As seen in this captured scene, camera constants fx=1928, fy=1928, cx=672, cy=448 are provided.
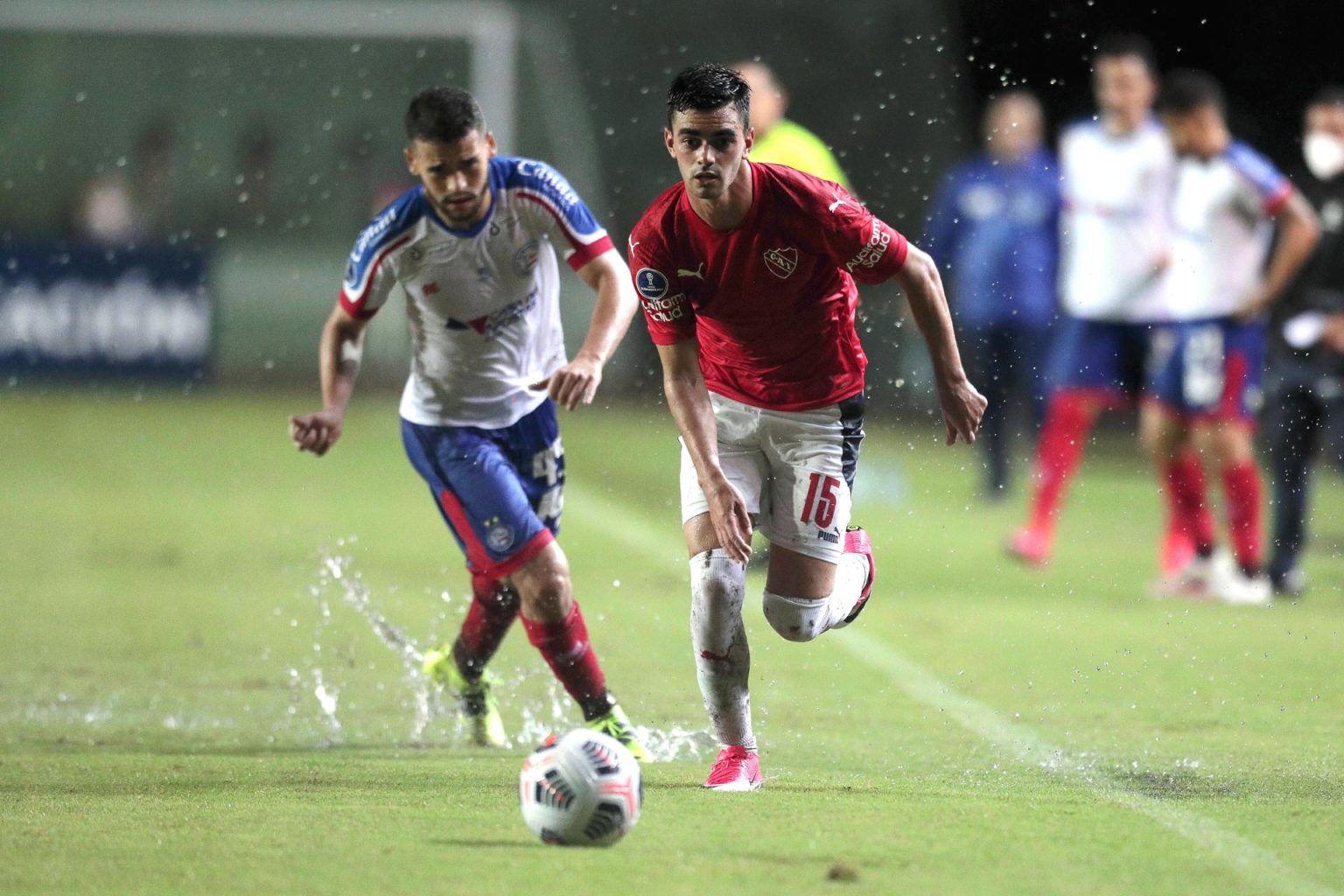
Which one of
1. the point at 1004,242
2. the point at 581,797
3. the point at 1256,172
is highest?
the point at 1256,172

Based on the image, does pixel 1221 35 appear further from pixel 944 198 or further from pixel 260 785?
pixel 260 785

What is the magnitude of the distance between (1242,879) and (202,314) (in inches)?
713

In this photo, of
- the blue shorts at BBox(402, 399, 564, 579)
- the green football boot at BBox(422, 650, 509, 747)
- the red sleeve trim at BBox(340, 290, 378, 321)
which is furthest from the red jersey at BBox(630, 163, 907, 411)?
the green football boot at BBox(422, 650, 509, 747)

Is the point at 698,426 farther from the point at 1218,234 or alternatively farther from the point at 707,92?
the point at 1218,234

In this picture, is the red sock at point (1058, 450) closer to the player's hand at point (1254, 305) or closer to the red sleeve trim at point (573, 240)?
the player's hand at point (1254, 305)

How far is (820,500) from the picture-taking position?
5.48m

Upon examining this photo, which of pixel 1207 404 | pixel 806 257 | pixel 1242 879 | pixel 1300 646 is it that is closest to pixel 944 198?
pixel 1207 404

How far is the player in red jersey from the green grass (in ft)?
1.59

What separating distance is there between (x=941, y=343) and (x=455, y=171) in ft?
5.05

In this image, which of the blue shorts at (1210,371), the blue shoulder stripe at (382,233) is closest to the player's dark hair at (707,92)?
the blue shoulder stripe at (382,233)

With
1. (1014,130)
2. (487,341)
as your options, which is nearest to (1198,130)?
(1014,130)

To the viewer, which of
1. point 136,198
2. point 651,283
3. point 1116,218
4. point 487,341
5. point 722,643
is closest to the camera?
point 651,283

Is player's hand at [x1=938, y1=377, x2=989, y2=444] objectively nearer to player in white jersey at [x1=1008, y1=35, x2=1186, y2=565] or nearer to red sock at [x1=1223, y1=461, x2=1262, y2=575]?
red sock at [x1=1223, y1=461, x2=1262, y2=575]

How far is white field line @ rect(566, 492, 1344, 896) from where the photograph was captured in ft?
14.1
